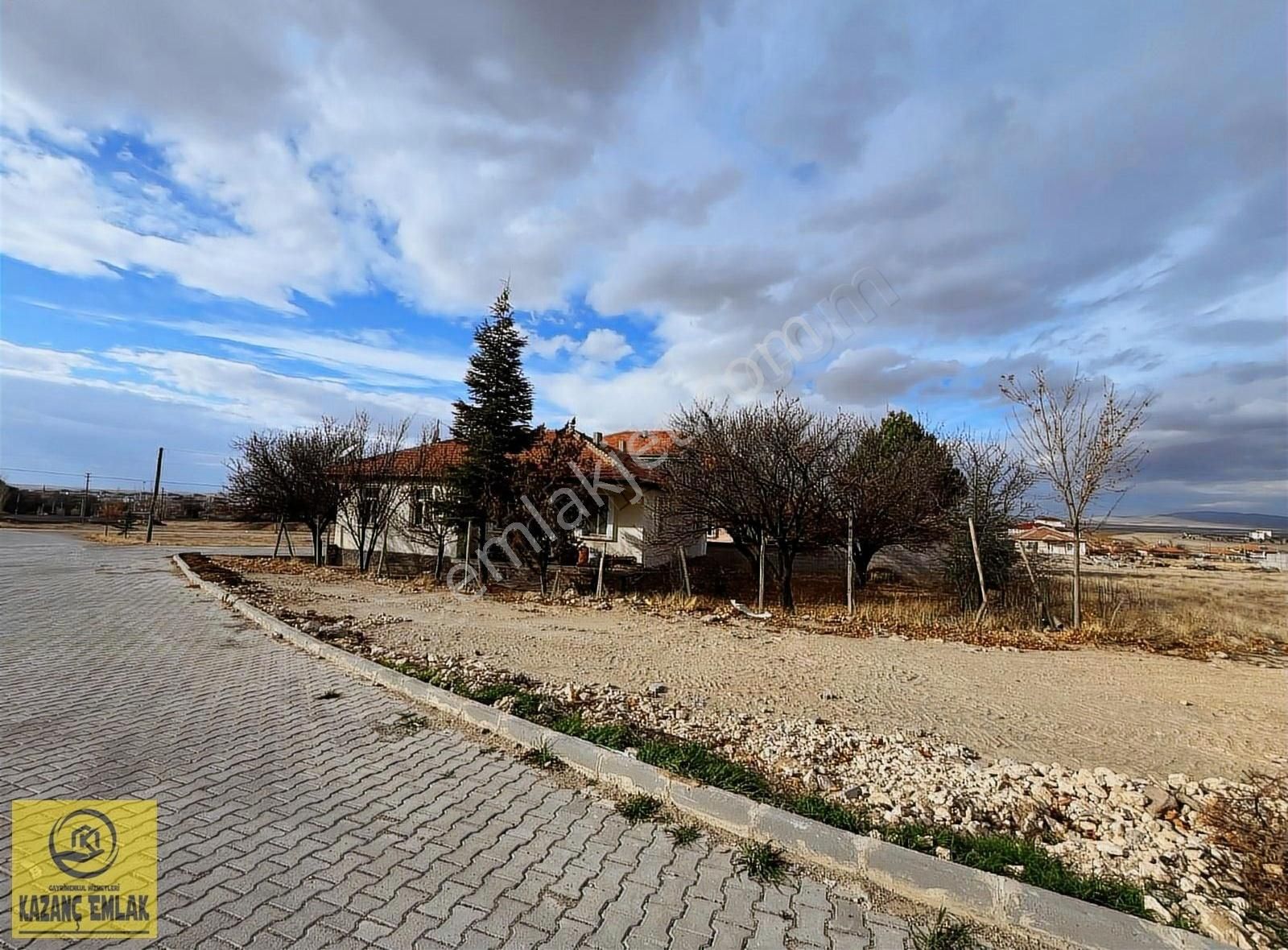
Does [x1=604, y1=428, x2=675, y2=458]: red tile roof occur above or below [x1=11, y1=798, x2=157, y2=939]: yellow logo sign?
above

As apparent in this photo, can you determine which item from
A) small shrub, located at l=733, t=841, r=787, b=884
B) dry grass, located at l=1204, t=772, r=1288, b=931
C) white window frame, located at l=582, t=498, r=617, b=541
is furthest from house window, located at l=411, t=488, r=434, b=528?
dry grass, located at l=1204, t=772, r=1288, b=931

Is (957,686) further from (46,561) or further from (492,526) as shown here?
(46,561)

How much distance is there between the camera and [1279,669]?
24.5 ft

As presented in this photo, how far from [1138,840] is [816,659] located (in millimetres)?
4614

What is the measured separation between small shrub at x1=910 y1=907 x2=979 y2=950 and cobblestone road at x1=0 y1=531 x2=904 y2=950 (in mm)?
81

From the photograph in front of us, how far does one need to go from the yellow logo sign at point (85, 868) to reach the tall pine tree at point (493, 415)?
1181cm

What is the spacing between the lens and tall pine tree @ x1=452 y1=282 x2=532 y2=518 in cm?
1495

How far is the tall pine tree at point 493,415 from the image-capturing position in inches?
589

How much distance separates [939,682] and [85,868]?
22.8 feet

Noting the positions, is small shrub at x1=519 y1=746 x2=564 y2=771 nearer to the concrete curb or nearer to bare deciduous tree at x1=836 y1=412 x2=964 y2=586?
the concrete curb

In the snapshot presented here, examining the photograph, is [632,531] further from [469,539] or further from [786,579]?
[786,579]

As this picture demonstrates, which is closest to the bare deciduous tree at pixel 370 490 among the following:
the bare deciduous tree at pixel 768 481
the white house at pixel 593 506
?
the white house at pixel 593 506

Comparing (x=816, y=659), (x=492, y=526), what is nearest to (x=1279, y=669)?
(x=816, y=659)

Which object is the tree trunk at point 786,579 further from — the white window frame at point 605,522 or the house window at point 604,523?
the house window at point 604,523
